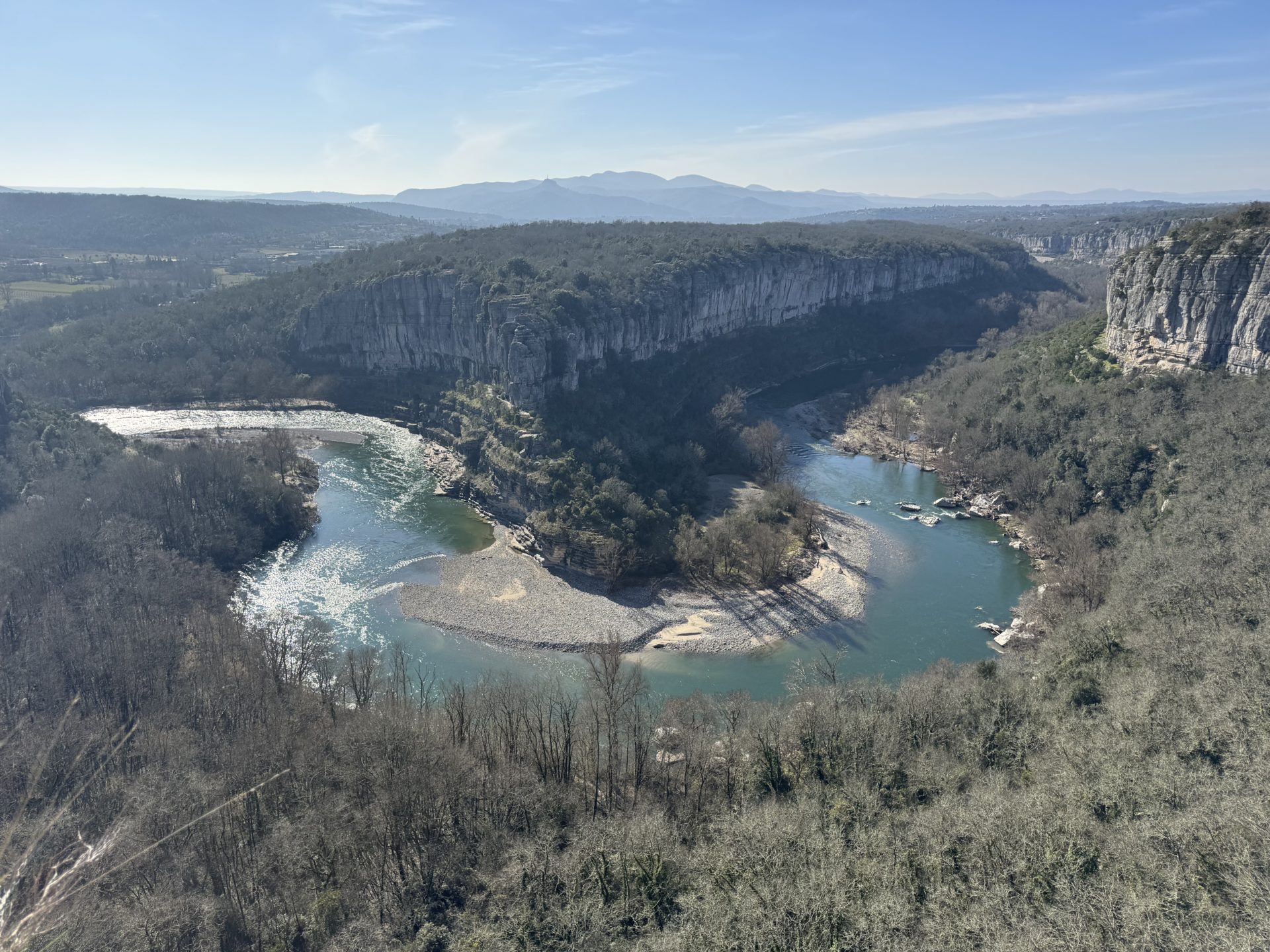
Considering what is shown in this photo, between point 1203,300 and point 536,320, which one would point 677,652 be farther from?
point 1203,300

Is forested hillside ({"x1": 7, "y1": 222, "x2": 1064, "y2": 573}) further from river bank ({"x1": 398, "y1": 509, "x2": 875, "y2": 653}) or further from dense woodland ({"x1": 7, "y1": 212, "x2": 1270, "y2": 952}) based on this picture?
dense woodland ({"x1": 7, "y1": 212, "x2": 1270, "y2": 952})

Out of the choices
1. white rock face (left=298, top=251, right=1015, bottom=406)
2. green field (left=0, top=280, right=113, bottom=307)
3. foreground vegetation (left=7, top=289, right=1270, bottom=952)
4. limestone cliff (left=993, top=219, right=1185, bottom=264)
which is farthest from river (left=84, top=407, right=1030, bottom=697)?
limestone cliff (left=993, top=219, right=1185, bottom=264)

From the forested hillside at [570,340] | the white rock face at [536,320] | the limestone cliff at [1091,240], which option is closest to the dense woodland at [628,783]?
the forested hillside at [570,340]

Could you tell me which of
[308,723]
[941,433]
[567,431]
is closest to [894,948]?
[308,723]

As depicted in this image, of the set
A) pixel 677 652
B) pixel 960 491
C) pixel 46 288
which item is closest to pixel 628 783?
pixel 677 652

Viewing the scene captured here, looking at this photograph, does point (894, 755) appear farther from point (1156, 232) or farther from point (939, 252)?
point (1156, 232)

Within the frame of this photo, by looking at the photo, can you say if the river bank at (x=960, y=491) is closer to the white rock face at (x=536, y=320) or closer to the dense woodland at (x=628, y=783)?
the dense woodland at (x=628, y=783)
